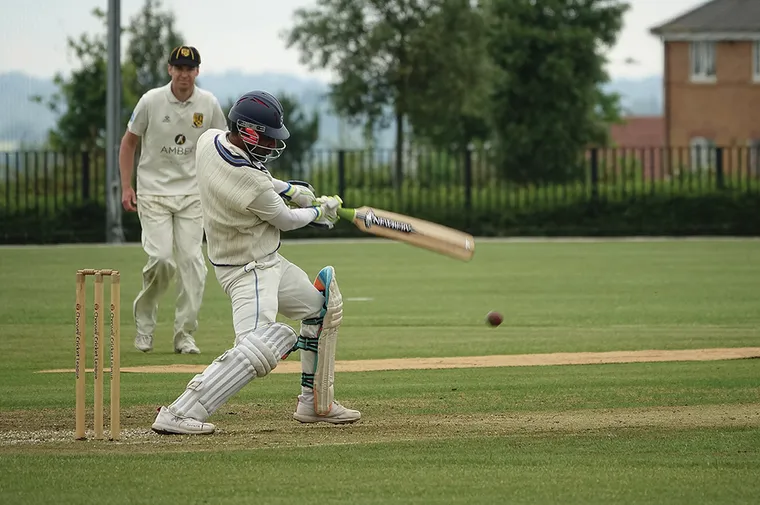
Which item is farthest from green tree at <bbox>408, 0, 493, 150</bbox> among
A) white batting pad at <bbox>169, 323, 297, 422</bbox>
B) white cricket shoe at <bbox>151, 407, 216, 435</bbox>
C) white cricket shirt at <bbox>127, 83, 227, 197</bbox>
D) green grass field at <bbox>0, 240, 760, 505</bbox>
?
white cricket shoe at <bbox>151, 407, 216, 435</bbox>

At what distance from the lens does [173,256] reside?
12.9m

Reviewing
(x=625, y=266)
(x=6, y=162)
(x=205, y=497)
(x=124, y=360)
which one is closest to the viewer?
(x=205, y=497)

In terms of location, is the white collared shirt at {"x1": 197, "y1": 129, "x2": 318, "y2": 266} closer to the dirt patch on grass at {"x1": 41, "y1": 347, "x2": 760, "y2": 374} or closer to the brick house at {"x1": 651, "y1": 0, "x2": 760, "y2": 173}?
the dirt patch on grass at {"x1": 41, "y1": 347, "x2": 760, "y2": 374}

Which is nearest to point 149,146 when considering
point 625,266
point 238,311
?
point 238,311

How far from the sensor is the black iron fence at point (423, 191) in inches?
1220

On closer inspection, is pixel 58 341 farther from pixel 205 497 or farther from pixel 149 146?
pixel 205 497

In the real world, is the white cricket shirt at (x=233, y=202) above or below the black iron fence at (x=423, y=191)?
below

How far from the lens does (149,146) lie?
12969 mm

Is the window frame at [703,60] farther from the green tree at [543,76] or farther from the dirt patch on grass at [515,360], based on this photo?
the dirt patch on grass at [515,360]

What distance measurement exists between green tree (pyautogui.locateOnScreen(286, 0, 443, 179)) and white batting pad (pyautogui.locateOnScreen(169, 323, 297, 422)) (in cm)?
3372

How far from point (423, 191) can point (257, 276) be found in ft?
84.3

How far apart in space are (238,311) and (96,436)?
1.11 m

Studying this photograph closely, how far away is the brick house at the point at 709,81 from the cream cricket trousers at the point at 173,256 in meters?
55.6

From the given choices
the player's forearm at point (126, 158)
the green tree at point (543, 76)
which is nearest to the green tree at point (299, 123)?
the green tree at point (543, 76)
